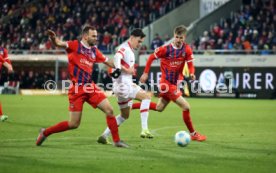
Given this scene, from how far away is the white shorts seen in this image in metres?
12.1

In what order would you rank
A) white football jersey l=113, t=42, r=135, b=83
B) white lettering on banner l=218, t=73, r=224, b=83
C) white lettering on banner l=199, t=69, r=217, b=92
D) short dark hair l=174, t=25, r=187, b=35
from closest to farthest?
white football jersey l=113, t=42, r=135, b=83 → short dark hair l=174, t=25, r=187, b=35 → white lettering on banner l=218, t=73, r=224, b=83 → white lettering on banner l=199, t=69, r=217, b=92

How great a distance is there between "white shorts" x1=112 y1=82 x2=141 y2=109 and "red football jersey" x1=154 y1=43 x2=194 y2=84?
4.53 ft

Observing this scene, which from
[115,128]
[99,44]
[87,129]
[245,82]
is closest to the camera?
[115,128]

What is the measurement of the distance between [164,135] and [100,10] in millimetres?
27648

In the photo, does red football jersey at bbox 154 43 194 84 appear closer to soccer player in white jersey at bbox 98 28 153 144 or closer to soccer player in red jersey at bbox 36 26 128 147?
soccer player in white jersey at bbox 98 28 153 144

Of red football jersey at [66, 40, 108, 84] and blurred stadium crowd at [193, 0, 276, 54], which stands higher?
blurred stadium crowd at [193, 0, 276, 54]

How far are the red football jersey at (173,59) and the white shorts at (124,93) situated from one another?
1380 mm

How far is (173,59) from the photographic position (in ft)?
44.5

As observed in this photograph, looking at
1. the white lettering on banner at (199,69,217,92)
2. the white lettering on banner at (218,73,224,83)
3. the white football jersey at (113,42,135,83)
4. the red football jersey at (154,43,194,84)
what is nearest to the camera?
the white football jersey at (113,42,135,83)

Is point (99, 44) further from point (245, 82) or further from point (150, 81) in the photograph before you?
point (245, 82)

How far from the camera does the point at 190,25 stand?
38344mm

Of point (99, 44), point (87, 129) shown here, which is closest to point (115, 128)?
point (87, 129)

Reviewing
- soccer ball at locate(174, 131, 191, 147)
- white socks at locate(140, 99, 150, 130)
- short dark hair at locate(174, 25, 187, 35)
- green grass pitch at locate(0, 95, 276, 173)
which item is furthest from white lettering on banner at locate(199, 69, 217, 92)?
soccer ball at locate(174, 131, 191, 147)

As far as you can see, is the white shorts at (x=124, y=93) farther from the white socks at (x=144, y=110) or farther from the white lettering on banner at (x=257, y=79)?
the white lettering on banner at (x=257, y=79)
